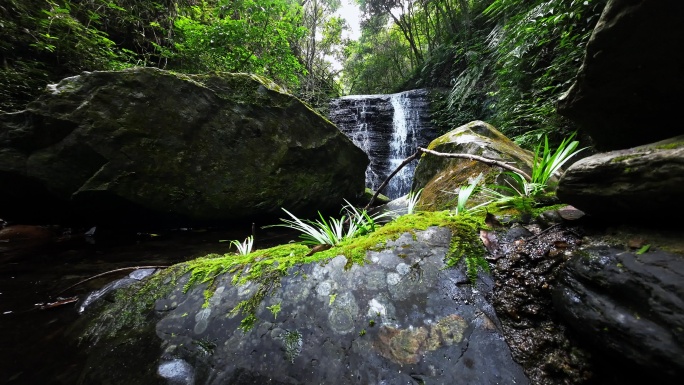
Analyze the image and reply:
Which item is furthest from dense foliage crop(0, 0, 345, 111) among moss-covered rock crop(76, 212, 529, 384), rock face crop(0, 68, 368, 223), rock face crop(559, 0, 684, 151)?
rock face crop(559, 0, 684, 151)

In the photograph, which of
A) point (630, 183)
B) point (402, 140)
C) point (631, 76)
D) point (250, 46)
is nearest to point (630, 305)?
point (630, 183)

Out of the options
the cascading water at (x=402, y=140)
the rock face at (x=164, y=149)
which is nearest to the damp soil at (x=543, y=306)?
the rock face at (x=164, y=149)

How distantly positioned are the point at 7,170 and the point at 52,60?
2.55 meters

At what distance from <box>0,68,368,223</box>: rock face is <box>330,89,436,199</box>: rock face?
15.2 feet

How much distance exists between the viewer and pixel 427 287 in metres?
1.51

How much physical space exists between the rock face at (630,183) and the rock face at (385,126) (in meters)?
8.05

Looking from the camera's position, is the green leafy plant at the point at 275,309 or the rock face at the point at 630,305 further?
the green leafy plant at the point at 275,309

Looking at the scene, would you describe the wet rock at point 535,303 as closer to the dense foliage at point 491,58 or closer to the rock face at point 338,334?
the rock face at point 338,334

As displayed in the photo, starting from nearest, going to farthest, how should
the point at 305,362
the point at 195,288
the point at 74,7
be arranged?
1. the point at 305,362
2. the point at 195,288
3. the point at 74,7

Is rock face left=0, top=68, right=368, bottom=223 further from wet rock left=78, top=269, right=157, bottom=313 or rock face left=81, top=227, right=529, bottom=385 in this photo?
rock face left=81, top=227, right=529, bottom=385

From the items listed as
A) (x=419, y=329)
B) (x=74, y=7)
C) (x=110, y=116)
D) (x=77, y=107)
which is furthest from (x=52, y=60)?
(x=419, y=329)

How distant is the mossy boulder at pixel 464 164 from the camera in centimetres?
329

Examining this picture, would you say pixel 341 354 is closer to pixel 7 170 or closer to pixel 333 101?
pixel 7 170

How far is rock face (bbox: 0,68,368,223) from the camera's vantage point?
399 centimetres
